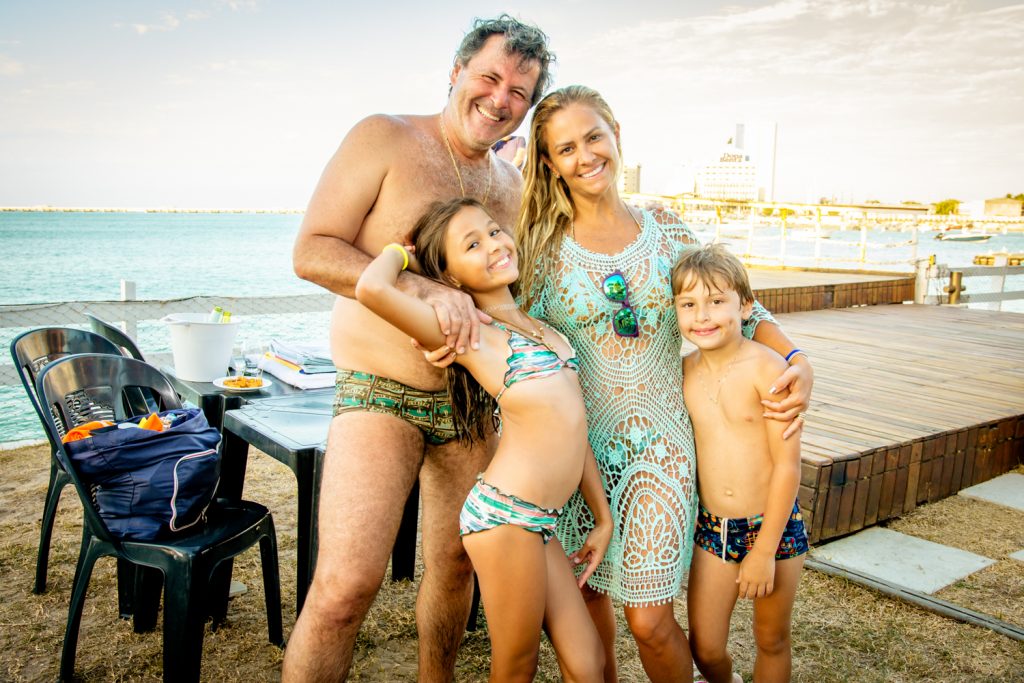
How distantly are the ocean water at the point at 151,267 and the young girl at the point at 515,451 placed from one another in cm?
844

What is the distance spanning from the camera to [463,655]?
2701 millimetres

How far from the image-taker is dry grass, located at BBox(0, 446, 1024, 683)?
2.53 meters

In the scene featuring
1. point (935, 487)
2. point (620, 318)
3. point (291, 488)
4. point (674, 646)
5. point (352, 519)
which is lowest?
point (291, 488)

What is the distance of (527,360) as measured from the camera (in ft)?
5.53

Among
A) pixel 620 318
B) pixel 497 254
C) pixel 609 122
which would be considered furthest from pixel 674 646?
pixel 609 122

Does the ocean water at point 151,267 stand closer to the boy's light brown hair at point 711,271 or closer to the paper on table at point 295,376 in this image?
the paper on table at point 295,376

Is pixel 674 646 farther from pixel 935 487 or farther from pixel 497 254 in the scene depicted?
pixel 935 487

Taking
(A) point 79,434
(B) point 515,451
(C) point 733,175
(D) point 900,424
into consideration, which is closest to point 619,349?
(B) point 515,451

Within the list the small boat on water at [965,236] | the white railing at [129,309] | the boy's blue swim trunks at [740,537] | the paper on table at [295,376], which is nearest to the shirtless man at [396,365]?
the boy's blue swim trunks at [740,537]

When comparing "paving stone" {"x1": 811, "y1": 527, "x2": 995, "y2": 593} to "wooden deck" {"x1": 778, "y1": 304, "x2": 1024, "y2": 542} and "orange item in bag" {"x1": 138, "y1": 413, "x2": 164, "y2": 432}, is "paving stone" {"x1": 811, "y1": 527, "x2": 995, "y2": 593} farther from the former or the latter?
"orange item in bag" {"x1": 138, "y1": 413, "x2": 164, "y2": 432}

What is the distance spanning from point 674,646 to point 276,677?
1.46m

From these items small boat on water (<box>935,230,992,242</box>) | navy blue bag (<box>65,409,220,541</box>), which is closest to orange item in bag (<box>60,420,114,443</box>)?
navy blue bag (<box>65,409,220,541</box>)

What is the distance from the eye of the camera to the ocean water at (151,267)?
16078mm

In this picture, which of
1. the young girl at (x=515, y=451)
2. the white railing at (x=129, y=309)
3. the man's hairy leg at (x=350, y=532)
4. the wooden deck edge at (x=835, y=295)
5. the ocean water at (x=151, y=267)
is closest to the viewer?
the young girl at (x=515, y=451)
